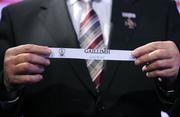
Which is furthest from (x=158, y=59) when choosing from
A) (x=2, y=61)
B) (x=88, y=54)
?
(x=2, y=61)

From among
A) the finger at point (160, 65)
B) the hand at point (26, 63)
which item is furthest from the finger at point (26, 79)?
the finger at point (160, 65)

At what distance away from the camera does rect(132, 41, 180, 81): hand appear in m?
1.07

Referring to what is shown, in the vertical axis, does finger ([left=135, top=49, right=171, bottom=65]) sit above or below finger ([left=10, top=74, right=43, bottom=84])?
below

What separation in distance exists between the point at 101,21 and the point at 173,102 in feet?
0.99

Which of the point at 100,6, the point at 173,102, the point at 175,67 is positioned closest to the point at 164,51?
the point at 175,67

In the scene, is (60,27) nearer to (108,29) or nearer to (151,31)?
(108,29)

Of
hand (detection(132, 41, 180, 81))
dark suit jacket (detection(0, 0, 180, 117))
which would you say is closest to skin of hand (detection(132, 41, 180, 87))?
hand (detection(132, 41, 180, 81))

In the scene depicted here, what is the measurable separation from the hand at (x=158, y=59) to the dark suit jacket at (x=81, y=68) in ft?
0.46

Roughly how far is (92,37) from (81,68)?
92mm

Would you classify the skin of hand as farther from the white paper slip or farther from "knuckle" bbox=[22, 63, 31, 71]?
"knuckle" bbox=[22, 63, 31, 71]

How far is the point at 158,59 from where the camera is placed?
108 centimetres

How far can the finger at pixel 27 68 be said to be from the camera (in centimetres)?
107

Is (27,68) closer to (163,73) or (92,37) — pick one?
(92,37)

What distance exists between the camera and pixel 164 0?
132 cm
